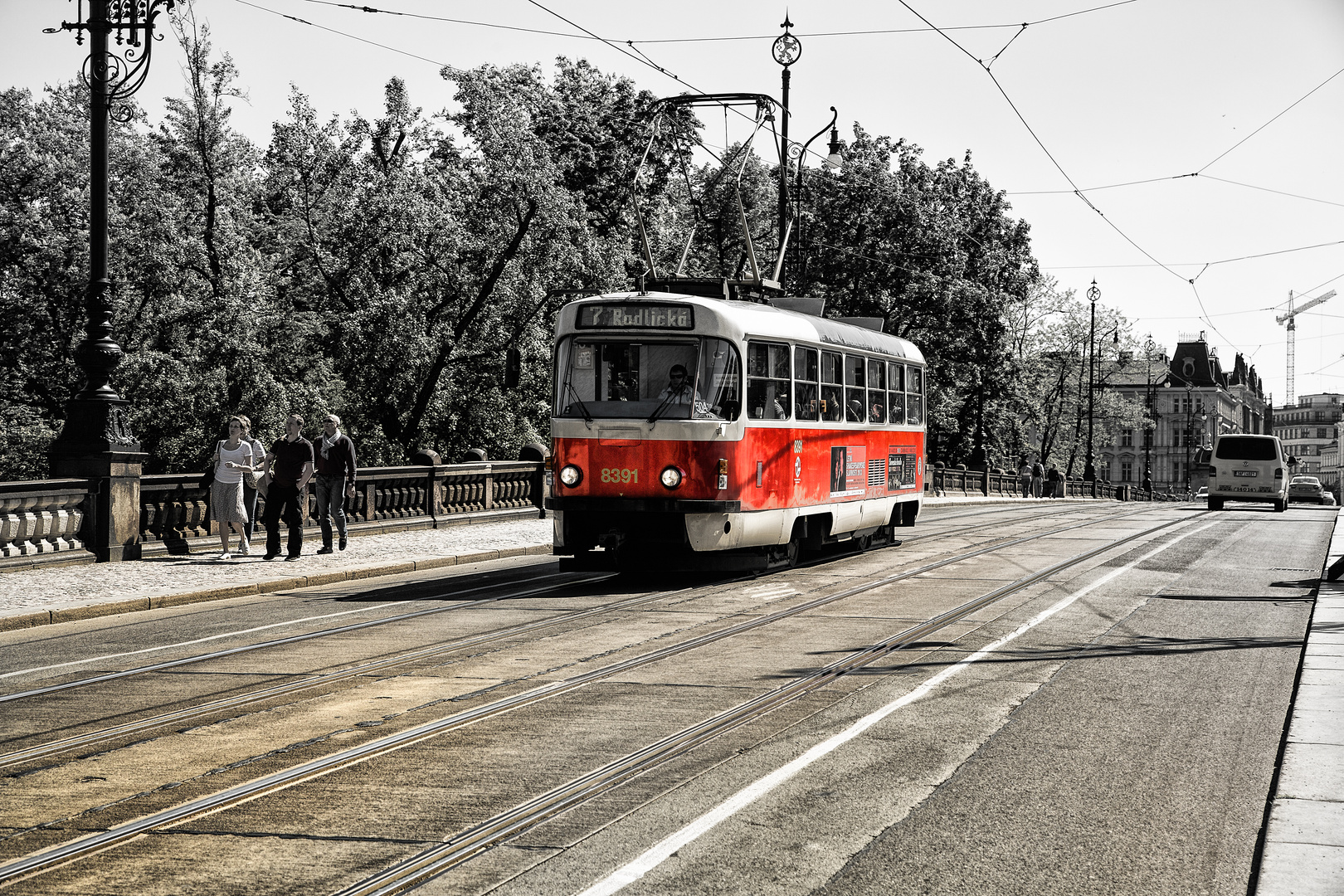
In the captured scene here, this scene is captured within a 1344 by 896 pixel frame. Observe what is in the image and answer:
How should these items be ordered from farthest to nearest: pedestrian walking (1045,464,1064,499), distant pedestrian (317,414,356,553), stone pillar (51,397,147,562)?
pedestrian walking (1045,464,1064,499)
distant pedestrian (317,414,356,553)
stone pillar (51,397,147,562)

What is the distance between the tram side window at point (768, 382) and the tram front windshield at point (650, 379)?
1.12 feet

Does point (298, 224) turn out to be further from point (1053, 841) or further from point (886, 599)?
point (1053, 841)

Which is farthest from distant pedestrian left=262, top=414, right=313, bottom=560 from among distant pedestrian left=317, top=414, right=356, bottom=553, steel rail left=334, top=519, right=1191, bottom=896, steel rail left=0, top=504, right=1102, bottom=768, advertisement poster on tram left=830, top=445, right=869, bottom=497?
steel rail left=334, top=519, right=1191, bottom=896

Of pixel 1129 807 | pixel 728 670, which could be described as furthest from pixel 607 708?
pixel 1129 807

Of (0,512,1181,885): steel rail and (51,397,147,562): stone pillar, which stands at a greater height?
(51,397,147,562): stone pillar

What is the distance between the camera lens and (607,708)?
7.92 metres

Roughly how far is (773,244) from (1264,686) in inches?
1785

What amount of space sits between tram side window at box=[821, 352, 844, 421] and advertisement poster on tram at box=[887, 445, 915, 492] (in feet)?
9.00

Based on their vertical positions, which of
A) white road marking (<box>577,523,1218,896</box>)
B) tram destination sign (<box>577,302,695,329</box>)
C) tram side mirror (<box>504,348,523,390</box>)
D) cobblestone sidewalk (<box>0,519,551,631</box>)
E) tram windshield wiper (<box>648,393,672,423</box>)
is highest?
tram destination sign (<box>577,302,695,329</box>)

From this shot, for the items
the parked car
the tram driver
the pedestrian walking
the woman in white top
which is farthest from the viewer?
the pedestrian walking

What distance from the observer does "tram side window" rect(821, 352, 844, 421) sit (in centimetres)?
1764

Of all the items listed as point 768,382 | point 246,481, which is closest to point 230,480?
point 246,481

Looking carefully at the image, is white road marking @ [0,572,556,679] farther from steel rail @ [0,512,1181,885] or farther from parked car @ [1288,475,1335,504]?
parked car @ [1288,475,1335,504]

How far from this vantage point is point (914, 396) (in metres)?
22.5
